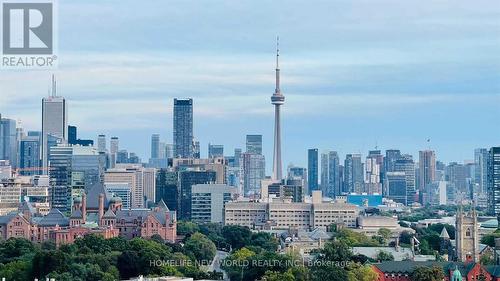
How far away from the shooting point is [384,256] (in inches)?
3479

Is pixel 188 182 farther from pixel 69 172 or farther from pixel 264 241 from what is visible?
pixel 264 241

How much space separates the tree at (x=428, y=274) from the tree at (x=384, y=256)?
1452 cm

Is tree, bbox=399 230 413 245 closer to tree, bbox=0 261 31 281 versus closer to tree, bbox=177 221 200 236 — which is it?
tree, bbox=177 221 200 236

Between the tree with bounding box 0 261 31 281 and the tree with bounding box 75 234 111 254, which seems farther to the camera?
the tree with bounding box 75 234 111 254

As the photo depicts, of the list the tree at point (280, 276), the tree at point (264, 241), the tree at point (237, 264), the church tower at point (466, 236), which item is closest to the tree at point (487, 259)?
the church tower at point (466, 236)

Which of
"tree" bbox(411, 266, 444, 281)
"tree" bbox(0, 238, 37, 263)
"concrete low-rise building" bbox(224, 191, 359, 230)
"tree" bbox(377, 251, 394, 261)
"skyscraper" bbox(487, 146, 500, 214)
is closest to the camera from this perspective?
"tree" bbox(411, 266, 444, 281)

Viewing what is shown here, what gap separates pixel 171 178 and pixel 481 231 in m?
60.7

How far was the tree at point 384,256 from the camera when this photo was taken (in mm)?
87688

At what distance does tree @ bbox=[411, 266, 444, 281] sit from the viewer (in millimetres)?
71562

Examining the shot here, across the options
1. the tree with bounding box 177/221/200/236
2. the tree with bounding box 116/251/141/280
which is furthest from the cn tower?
the tree with bounding box 116/251/141/280

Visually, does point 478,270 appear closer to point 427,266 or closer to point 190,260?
point 427,266

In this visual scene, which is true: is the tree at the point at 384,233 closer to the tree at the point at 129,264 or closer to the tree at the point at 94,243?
the tree at the point at 94,243

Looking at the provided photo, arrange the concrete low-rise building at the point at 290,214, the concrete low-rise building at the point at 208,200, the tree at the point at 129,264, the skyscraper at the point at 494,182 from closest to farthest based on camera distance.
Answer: the tree at the point at 129,264 → the concrete low-rise building at the point at 290,214 → the concrete low-rise building at the point at 208,200 → the skyscraper at the point at 494,182

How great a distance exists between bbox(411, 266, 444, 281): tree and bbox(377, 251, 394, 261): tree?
47.6 feet
